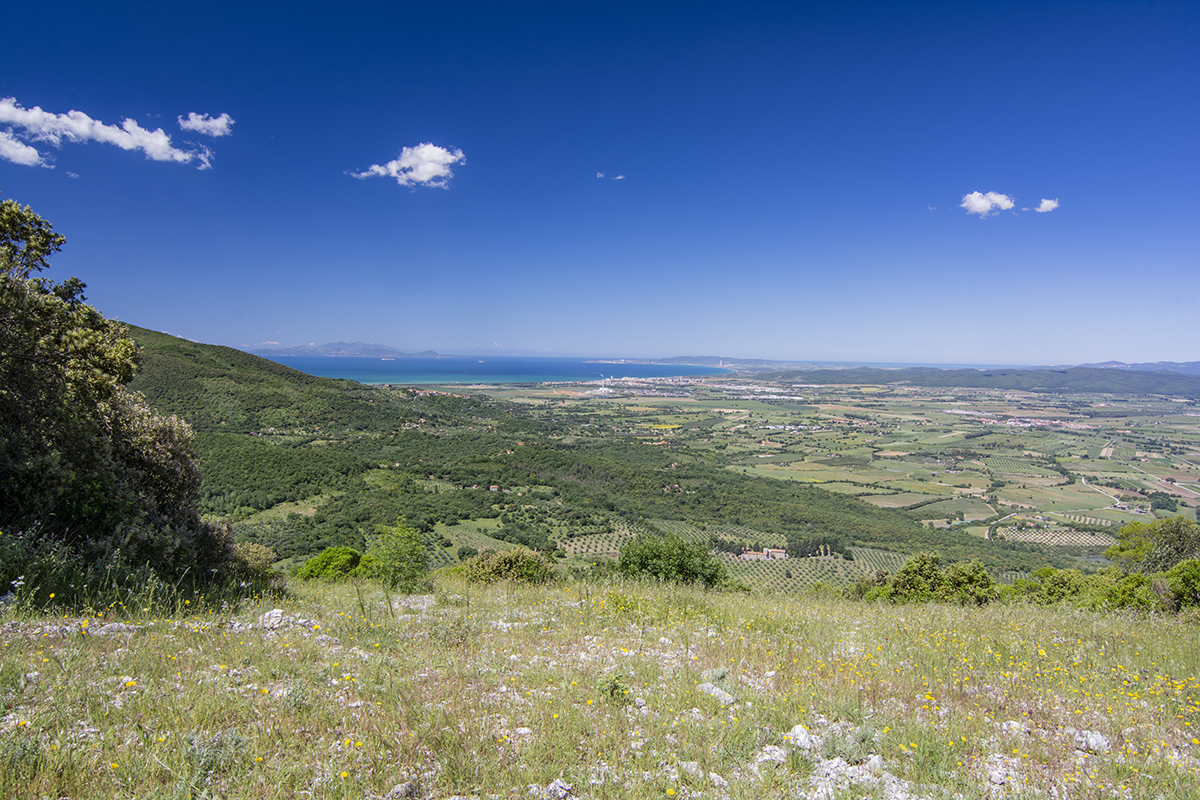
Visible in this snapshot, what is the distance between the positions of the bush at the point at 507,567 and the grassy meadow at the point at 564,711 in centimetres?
968

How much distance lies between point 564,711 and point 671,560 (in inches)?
561

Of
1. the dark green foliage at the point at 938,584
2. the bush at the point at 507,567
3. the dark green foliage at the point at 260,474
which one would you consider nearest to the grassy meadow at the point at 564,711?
the bush at the point at 507,567

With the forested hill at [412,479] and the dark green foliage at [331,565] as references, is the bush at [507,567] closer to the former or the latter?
the dark green foliage at [331,565]

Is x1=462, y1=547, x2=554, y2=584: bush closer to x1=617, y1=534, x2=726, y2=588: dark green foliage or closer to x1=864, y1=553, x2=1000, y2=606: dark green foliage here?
x1=617, y1=534, x2=726, y2=588: dark green foliage

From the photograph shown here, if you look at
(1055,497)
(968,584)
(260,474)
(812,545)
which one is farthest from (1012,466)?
(260,474)

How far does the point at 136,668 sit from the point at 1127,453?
631 ft

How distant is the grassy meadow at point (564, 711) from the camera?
3.15 metres

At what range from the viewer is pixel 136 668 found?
423 centimetres

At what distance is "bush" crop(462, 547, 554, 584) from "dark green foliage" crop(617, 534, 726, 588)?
130 inches

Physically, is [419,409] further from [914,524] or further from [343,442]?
[914,524]

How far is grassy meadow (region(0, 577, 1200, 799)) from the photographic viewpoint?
10.3ft

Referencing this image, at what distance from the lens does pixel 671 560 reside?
57.9 ft

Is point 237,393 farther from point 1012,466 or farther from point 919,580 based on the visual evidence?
point 1012,466

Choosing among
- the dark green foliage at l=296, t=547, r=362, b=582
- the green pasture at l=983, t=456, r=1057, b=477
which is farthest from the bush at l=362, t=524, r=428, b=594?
the green pasture at l=983, t=456, r=1057, b=477
